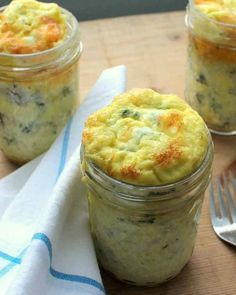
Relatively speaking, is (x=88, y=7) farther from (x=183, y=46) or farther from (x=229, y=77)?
(x=229, y=77)

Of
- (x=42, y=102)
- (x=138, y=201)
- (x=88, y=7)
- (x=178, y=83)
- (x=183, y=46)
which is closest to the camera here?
(x=138, y=201)

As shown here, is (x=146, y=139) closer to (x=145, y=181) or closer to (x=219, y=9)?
(x=145, y=181)

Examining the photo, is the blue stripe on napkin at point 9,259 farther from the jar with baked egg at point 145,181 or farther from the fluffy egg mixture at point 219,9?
the fluffy egg mixture at point 219,9

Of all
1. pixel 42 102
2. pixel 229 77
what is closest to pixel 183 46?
pixel 229 77

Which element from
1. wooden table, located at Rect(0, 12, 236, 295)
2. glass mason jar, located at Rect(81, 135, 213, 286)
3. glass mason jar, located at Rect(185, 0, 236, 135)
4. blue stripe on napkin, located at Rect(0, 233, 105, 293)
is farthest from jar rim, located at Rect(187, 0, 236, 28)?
blue stripe on napkin, located at Rect(0, 233, 105, 293)

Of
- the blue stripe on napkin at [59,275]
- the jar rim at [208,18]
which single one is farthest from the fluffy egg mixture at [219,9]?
the blue stripe on napkin at [59,275]

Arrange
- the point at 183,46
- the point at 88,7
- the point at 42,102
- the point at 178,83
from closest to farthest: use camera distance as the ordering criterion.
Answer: the point at 42,102 → the point at 178,83 → the point at 183,46 → the point at 88,7
